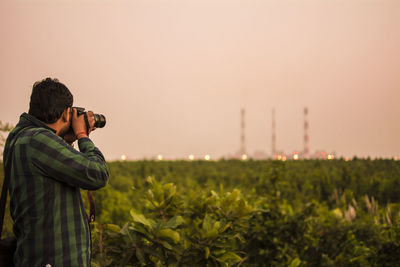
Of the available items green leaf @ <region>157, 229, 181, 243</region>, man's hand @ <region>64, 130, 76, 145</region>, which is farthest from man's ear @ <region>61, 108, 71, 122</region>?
green leaf @ <region>157, 229, 181, 243</region>

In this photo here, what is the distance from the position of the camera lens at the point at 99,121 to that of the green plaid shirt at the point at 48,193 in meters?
0.37

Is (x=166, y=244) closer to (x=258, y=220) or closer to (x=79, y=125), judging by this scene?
(x=79, y=125)

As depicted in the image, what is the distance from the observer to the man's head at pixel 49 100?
2531 millimetres

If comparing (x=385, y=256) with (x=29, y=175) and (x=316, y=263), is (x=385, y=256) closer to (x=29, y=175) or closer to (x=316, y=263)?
(x=316, y=263)

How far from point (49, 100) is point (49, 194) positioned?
0.57m

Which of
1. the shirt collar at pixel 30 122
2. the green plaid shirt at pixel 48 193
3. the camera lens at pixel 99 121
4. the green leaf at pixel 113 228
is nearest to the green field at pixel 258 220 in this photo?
the green leaf at pixel 113 228

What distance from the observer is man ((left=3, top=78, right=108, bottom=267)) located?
237 centimetres

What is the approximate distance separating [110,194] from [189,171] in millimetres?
3859

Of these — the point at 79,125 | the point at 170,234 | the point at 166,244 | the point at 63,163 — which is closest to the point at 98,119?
the point at 79,125

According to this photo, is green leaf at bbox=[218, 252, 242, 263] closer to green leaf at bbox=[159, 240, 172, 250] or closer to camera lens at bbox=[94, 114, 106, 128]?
green leaf at bbox=[159, 240, 172, 250]

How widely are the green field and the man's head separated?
1311 mm

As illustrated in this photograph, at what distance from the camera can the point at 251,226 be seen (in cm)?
576

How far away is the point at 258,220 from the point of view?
580 centimetres

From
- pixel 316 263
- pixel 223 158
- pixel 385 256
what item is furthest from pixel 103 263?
pixel 223 158
